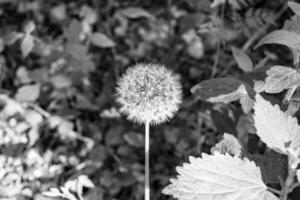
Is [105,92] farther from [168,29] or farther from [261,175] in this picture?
[261,175]

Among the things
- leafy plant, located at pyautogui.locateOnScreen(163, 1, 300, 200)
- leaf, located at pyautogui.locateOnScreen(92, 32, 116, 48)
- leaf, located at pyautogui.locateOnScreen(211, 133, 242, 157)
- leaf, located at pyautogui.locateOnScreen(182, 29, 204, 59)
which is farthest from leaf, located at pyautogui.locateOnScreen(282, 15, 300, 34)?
leaf, located at pyautogui.locateOnScreen(182, 29, 204, 59)

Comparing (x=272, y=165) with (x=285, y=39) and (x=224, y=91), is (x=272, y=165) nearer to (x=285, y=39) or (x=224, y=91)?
(x=224, y=91)

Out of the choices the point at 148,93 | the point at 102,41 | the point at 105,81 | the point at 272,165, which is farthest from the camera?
the point at 105,81

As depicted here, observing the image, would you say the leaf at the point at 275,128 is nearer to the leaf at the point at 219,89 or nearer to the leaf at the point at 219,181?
the leaf at the point at 219,181

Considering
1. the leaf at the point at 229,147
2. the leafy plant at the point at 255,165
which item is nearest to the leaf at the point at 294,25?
the leafy plant at the point at 255,165

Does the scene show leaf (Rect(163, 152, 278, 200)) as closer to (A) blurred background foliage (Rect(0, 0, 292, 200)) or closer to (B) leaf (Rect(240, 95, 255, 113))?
(B) leaf (Rect(240, 95, 255, 113))

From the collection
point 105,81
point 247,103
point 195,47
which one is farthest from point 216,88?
point 195,47

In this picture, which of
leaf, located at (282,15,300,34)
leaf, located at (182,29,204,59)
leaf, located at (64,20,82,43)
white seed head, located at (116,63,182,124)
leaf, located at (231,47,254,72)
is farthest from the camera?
leaf, located at (182,29,204,59)
